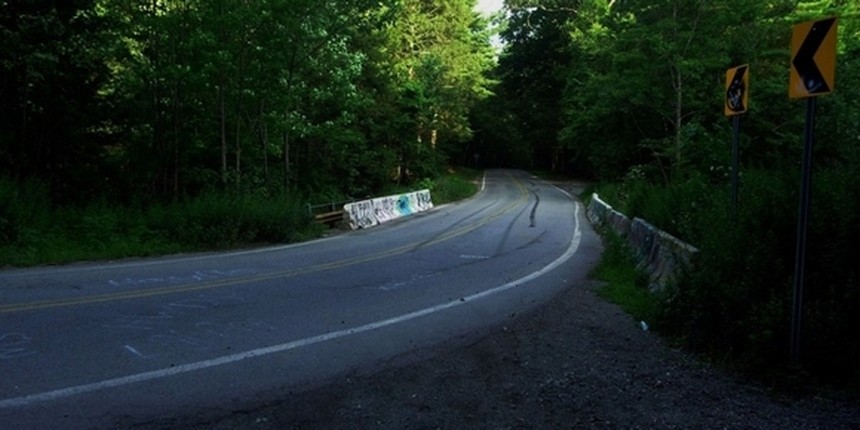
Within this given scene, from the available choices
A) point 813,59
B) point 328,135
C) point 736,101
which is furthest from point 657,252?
point 328,135

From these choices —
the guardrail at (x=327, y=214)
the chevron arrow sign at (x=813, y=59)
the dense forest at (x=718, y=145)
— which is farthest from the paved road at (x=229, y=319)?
the chevron arrow sign at (x=813, y=59)

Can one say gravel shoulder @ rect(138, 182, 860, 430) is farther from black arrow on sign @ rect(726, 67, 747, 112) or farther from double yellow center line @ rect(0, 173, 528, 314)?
double yellow center line @ rect(0, 173, 528, 314)

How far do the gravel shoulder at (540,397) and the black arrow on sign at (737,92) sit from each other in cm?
307

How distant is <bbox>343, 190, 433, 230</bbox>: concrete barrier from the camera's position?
2012 cm

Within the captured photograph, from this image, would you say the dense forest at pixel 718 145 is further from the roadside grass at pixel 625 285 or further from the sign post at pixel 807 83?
the roadside grass at pixel 625 285

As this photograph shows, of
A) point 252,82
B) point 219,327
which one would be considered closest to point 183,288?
point 219,327

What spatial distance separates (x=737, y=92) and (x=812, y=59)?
2375 mm

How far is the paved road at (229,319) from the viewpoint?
497 cm

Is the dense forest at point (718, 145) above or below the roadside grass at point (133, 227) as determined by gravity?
above

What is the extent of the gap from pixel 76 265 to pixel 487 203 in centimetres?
2337

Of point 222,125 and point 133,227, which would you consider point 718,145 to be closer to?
point 222,125

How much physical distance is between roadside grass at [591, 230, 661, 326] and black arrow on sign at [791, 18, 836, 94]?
10.7 ft

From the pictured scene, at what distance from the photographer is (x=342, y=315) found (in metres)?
7.86

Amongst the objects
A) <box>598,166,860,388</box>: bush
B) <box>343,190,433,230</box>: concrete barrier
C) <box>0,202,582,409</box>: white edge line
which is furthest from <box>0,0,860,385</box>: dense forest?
<box>0,202,582,409</box>: white edge line
